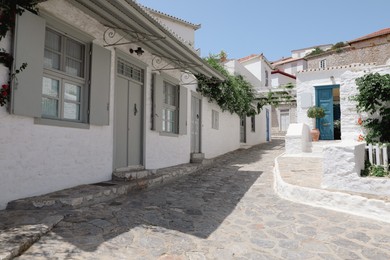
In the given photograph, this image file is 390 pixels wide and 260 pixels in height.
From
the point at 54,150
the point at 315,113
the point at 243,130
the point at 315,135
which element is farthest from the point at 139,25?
the point at 243,130

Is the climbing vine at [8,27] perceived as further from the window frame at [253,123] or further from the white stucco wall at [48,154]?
the window frame at [253,123]

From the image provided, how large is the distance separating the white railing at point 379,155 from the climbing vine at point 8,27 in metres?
6.30

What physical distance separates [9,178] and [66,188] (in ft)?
3.58

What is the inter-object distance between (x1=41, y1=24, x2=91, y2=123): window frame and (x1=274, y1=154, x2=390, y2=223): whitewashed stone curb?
Answer: 4179mm

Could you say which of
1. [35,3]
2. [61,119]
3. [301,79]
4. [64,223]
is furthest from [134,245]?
[301,79]

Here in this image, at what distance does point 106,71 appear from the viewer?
596 cm

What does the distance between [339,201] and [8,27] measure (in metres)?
5.74

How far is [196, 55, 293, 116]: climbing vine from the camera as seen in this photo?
38.5 ft

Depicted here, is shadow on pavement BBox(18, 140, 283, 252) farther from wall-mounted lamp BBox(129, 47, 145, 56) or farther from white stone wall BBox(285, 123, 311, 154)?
white stone wall BBox(285, 123, 311, 154)

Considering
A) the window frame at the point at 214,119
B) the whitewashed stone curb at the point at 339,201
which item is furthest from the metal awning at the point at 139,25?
the window frame at the point at 214,119

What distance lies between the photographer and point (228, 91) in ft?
43.0

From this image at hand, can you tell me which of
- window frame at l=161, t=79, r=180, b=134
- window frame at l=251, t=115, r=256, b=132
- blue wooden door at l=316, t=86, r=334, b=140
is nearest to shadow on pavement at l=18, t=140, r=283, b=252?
window frame at l=161, t=79, r=180, b=134

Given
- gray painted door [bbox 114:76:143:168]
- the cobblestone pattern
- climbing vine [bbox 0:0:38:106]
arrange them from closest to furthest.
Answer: climbing vine [bbox 0:0:38:106], gray painted door [bbox 114:76:143:168], the cobblestone pattern

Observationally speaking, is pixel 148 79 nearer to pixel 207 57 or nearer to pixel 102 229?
pixel 102 229
